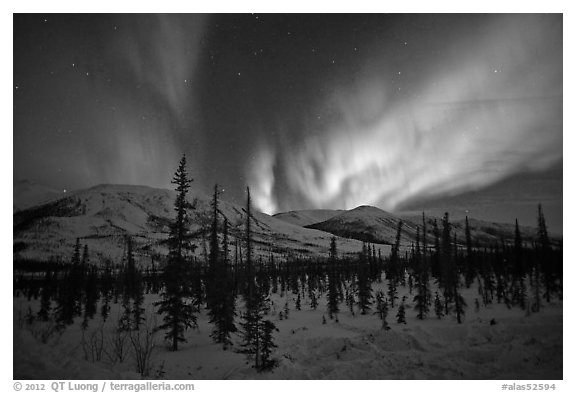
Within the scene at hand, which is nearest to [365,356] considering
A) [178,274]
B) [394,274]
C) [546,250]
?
[546,250]

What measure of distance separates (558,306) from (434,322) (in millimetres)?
11930

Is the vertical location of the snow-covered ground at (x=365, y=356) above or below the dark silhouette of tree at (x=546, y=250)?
below

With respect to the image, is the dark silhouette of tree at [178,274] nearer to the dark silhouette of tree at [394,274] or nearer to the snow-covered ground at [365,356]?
the snow-covered ground at [365,356]

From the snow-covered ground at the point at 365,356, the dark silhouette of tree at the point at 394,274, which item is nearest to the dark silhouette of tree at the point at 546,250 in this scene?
the snow-covered ground at the point at 365,356

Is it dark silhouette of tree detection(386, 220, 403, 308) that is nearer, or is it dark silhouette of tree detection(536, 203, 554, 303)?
dark silhouette of tree detection(536, 203, 554, 303)

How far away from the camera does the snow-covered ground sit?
10078 mm

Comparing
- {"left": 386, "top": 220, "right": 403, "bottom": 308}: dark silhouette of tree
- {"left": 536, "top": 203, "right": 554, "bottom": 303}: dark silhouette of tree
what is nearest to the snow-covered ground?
{"left": 536, "top": 203, "right": 554, "bottom": 303}: dark silhouette of tree

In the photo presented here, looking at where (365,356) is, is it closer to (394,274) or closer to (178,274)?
(178,274)

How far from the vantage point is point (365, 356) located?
48.5 ft

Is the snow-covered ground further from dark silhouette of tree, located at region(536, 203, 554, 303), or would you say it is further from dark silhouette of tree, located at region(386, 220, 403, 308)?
dark silhouette of tree, located at region(386, 220, 403, 308)

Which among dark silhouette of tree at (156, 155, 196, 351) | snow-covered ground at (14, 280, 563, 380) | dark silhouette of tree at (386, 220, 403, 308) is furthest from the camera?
dark silhouette of tree at (386, 220, 403, 308)

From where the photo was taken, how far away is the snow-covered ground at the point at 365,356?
10.1m
